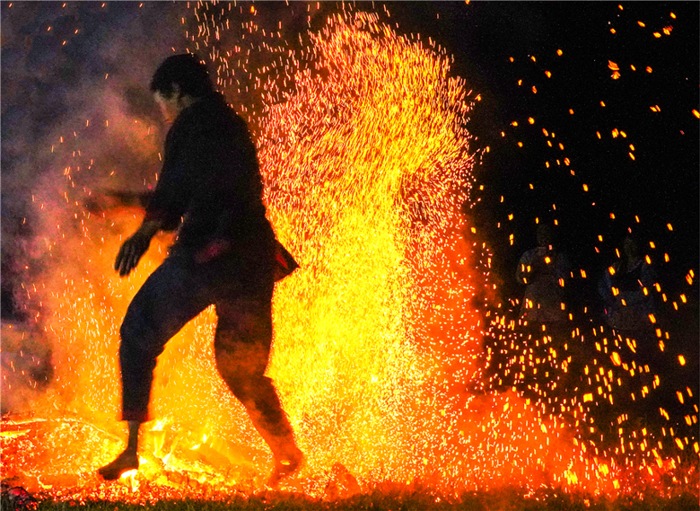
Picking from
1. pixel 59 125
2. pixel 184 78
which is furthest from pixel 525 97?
pixel 59 125

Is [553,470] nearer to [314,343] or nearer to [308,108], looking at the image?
[314,343]

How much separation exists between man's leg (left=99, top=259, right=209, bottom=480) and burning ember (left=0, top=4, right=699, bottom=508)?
0.47 meters

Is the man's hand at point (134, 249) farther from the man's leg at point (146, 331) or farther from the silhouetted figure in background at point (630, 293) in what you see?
the silhouetted figure in background at point (630, 293)

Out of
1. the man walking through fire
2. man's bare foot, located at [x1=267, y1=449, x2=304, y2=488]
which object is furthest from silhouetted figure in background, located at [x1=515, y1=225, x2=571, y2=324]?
man's bare foot, located at [x1=267, y1=449, x2=304, y2=488]

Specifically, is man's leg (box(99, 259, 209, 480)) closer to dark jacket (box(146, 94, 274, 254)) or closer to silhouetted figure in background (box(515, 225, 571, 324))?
dark jacket (box(146, 94, 274, 254))

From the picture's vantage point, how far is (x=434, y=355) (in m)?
7.84

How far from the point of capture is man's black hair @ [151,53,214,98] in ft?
20.9

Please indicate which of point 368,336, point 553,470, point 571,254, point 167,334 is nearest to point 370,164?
point 368,336

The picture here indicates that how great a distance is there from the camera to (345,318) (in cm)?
741

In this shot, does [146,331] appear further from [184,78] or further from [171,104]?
[184,78]

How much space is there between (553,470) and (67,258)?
4.44m

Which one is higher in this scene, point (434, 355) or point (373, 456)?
point (373, 456)

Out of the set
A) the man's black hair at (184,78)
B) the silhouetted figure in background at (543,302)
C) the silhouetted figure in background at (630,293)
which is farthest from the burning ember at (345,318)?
the man's black hair at (184,78)

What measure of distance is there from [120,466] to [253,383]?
99 cm
